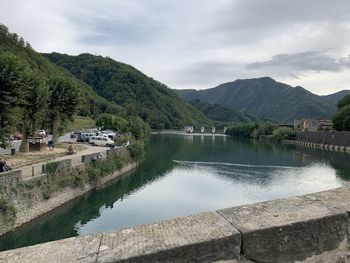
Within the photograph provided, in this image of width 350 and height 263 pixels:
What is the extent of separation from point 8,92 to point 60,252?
86.7 ft

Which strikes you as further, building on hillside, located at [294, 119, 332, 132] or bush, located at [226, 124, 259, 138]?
bush, located at [226, 124, 259, 138]

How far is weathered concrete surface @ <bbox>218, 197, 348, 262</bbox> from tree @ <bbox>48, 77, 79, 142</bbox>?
40.7 meters

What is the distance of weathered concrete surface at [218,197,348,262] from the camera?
2699 millimetres

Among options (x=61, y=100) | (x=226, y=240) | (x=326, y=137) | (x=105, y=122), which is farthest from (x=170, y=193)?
(x=326, y=137)

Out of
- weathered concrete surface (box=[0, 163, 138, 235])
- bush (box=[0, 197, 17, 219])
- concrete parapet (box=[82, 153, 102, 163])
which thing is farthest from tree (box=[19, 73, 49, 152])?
bush (box=[0, 197, 17, 219])

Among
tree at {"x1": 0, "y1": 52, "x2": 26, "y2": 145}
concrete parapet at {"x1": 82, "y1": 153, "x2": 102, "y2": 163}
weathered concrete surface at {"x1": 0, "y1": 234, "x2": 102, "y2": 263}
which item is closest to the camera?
weathered concrete surface at {"x1": 0, "y1": 234, "x2": 102, "y2": 263}

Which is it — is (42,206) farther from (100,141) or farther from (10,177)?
(100,141)

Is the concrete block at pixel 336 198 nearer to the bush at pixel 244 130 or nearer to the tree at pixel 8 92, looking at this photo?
the tree at pixel 8 92

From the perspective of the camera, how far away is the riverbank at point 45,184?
21.8 metres

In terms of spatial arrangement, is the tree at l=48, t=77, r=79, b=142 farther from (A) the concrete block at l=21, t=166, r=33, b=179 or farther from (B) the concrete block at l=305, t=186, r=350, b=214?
(B) the concrete block at l=305, t=186, r=350, b=214

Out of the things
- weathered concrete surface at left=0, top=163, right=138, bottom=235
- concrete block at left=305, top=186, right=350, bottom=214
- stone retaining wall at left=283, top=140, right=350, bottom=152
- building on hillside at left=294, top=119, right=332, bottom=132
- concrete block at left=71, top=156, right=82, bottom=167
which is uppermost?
concrete block at left=305, top=186, right=350, bottom=214

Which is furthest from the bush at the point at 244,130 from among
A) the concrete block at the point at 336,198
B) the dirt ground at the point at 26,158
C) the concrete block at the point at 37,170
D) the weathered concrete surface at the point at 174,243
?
the weathered concrete surface at the point at 174,243

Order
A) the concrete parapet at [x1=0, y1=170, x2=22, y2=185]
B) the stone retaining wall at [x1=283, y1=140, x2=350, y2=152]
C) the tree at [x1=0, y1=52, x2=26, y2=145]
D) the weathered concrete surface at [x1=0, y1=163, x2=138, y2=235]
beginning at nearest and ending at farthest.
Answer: the concrete parapet at [x1=0, y1=170, x2=22, y2=185], the weathered concrete surface at [x1=0, y1=163, x2=138, y2=235], the tree at [x1=0, y1=52, x2=26, y2=145], the stone retaining wall at [x1=283, y1=140, x2=350, y2=152]

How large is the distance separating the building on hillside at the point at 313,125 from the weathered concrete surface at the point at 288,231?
139m
